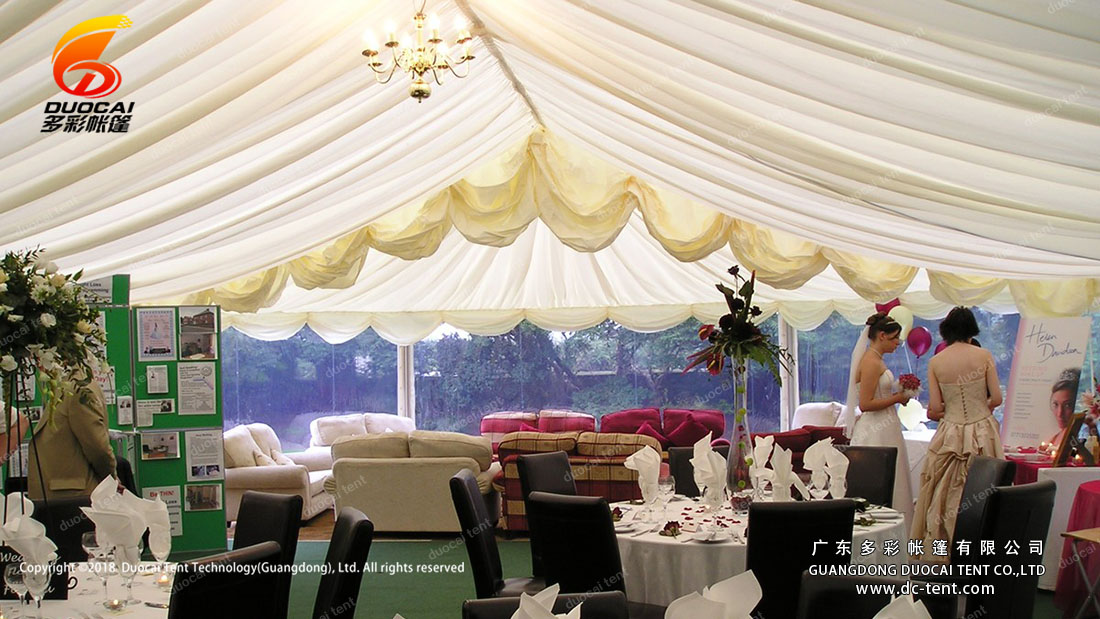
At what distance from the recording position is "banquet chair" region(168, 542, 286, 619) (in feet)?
8.18

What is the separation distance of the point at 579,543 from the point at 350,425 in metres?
8.93

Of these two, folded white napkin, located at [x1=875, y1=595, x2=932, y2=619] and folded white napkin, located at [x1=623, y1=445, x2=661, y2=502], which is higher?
folded white napkin, located at [x1=875, y1=595, x2=932, y2=619]

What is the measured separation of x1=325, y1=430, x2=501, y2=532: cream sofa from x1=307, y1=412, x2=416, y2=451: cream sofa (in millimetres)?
3542

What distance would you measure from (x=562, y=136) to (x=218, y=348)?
330 cm

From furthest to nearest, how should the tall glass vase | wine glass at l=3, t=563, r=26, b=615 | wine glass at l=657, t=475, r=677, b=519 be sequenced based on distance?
1. wine glass at l=657, t=475, r=677, b=519
2. the tall glass vase
3. wine glass at l=3, t=563, r=26, b=615

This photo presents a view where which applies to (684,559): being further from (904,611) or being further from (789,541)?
(904,611)

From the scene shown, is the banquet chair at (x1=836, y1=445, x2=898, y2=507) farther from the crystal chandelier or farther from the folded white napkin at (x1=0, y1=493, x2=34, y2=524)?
the folded white napkin at (x1=0, y1=493, x2=34, y2=524)

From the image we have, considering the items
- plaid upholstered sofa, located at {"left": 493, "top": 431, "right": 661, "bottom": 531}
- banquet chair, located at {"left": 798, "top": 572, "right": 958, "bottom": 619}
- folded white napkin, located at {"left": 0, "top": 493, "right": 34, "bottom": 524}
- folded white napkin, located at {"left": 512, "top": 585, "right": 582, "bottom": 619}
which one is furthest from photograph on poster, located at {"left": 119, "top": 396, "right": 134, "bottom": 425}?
folded white napkin, located at {"left": 512, "top": 585, "right": 582, "bottom": 619}

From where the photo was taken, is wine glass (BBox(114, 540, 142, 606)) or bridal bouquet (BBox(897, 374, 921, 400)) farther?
bridal bouquet (BBox(897, 374, 921, 400))

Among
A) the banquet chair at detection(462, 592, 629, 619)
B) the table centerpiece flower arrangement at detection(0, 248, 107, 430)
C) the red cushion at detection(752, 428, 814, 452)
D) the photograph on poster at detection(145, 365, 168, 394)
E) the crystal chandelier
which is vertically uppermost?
the crystal chandelier

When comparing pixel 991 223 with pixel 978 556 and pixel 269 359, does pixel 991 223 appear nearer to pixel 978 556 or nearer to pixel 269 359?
pixel 978 556

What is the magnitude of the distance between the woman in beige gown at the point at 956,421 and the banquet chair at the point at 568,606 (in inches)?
152

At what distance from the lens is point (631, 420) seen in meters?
11.8

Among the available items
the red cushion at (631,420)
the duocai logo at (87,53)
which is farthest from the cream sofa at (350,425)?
the duocai logo at (87,53)
